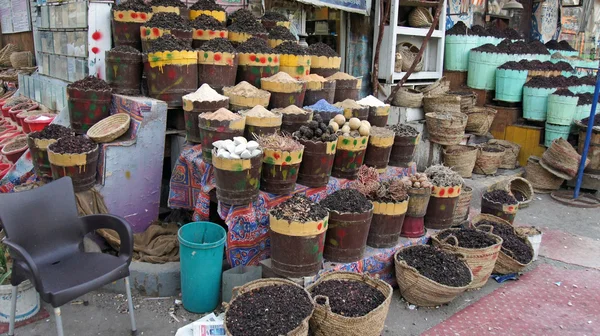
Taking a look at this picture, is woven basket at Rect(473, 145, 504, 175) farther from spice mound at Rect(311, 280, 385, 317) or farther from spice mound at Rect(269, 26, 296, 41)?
spice mound at Rect(311, 280, 385, 317)

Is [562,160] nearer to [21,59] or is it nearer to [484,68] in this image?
[484,68]

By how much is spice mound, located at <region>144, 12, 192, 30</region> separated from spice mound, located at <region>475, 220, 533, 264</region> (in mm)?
3566

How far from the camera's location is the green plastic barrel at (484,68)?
7707mm

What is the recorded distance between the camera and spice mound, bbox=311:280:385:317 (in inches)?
123

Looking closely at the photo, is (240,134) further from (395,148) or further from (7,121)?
(7,121)

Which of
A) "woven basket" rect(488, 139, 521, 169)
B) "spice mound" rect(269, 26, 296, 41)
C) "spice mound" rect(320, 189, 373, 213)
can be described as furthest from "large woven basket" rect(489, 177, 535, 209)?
"spice mound" rect(269, 26, 296, 41)

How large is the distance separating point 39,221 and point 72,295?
63 centimetres

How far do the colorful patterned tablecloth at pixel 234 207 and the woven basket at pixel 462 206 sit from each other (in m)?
0.79

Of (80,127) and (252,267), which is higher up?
(80,127)

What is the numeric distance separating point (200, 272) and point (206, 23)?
2.83m

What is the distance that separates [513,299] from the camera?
152 inches

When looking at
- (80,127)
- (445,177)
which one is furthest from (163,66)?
(445,177)

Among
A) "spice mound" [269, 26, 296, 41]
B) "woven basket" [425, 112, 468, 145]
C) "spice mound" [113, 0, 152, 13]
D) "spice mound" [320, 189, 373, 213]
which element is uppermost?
"spice mound" [113, 0, 152, 13]

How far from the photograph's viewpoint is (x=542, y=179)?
6.71 metres
